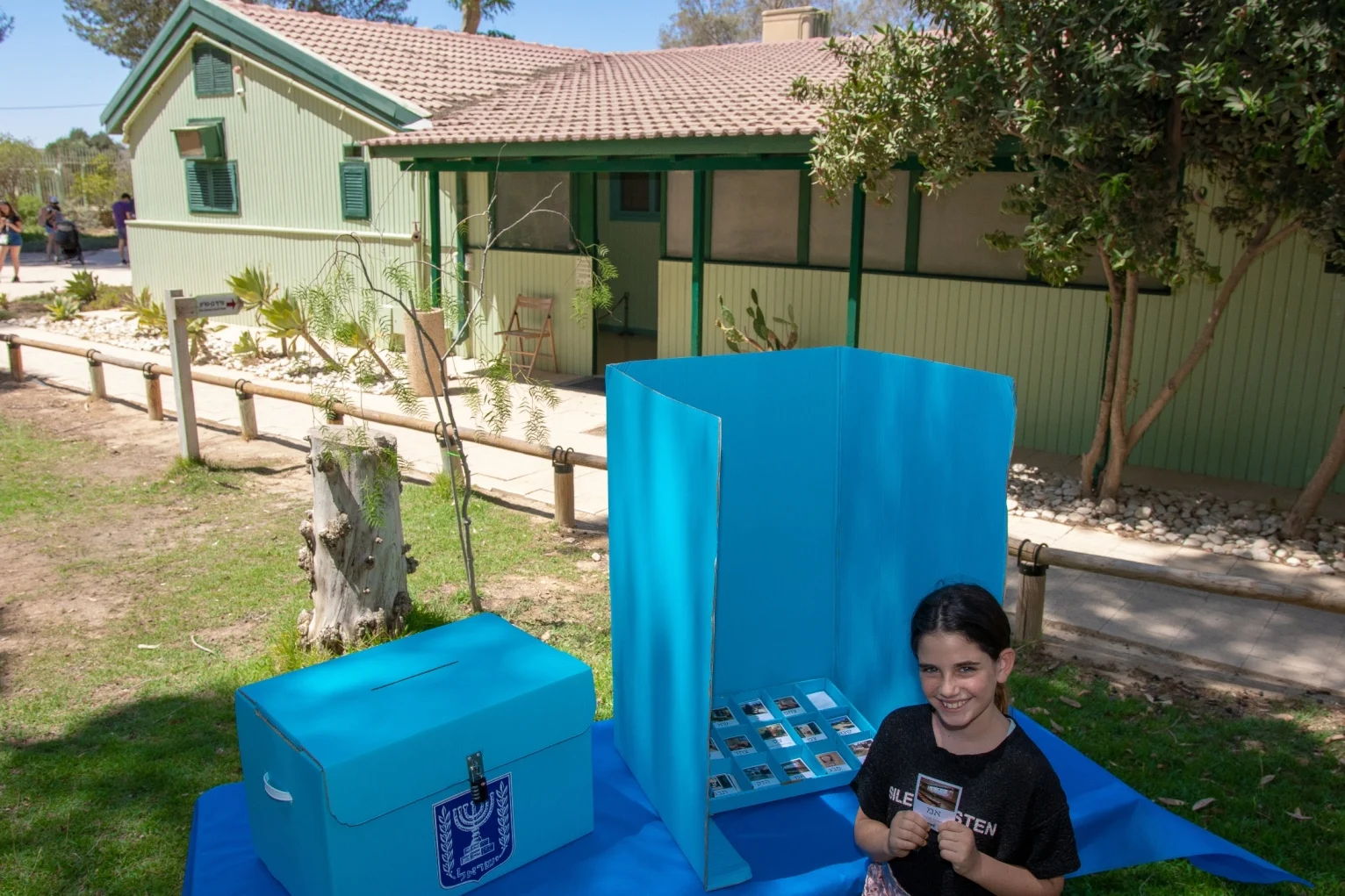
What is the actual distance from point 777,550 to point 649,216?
1084 centimetres

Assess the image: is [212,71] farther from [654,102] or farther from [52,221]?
[52,221]

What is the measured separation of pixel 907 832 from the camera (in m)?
2.22

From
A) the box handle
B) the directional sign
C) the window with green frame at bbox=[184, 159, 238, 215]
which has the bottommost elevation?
the box handle

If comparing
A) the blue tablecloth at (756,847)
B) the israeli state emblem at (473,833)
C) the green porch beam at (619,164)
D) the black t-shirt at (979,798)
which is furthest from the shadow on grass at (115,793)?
the green porch beam at (619,164)

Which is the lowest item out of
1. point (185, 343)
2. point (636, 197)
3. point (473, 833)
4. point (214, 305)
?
point (473, 833)

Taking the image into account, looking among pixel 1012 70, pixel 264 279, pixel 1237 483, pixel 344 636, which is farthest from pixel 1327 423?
pixel 264 279

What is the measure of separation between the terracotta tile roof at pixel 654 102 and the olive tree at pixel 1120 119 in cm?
151

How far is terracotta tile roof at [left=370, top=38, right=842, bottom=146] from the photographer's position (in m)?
9.77

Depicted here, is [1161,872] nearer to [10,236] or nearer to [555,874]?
[555,874]

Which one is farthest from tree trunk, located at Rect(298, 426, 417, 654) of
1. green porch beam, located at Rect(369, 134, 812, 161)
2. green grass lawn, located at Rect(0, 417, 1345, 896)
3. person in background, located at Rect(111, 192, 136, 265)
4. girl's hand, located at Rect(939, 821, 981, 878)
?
person in background, located at Rect(111, 192, 136, 265)

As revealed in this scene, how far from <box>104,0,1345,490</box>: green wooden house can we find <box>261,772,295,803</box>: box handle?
3208 mm

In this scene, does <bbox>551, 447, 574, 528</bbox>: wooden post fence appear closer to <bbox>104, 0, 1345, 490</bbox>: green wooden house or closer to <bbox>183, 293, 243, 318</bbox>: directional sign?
<bbox>104, 0, 1345, 490</bbox>: green wooden house

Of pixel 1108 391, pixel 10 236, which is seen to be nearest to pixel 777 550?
pixel 1108 391

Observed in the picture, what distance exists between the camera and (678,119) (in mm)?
10336
